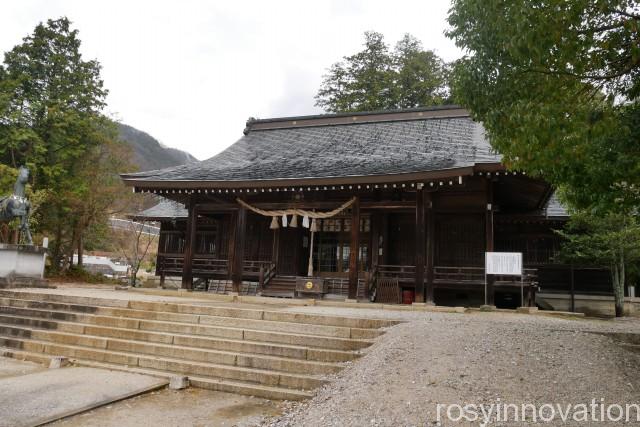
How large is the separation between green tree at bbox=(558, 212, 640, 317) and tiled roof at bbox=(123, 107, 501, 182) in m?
3.93

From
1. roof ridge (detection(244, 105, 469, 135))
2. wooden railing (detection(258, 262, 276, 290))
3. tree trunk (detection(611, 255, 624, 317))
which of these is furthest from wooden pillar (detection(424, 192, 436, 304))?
tree trunk (detection(611, 255, 624, 317))

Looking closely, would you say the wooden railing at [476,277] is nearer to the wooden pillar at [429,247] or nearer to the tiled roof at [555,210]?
the wooden pillar at [429,247]

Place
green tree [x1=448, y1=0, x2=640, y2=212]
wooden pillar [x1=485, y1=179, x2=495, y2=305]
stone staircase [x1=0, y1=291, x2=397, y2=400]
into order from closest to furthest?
green tree [x1=448, y1=0, x2=640, y2=212] → stone staircase [x1=0, y1=291, x2=397, y2=400] → wooden pillar [x1=485, y1=179, x2=495, y2=305]

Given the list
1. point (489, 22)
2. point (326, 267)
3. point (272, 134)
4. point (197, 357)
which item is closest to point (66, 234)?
point (272, 134)

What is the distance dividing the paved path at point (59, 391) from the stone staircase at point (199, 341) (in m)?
0.43

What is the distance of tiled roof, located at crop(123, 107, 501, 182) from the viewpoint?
1312 centimetres

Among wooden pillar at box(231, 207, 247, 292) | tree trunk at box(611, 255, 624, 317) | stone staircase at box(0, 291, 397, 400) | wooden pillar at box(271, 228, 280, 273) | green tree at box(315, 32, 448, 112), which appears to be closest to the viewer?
stone staircase at box(0, 291, 397, 400)

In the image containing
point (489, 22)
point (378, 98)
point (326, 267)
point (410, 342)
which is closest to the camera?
point (489, 22)

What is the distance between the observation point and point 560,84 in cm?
560

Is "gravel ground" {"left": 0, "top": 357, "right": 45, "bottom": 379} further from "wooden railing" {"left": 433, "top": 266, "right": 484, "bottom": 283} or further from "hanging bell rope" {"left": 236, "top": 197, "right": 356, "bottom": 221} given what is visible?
"wooden railing" {"left": 433, "top": 266, "right": 484, "bottom": 283}

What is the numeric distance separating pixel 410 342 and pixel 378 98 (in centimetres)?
2627

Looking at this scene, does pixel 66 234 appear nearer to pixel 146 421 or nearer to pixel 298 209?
pixel 298 209

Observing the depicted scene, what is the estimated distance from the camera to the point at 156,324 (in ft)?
26.0

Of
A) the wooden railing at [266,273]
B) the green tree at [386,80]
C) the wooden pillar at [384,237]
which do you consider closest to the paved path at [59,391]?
the wooden railing at [266,273]
